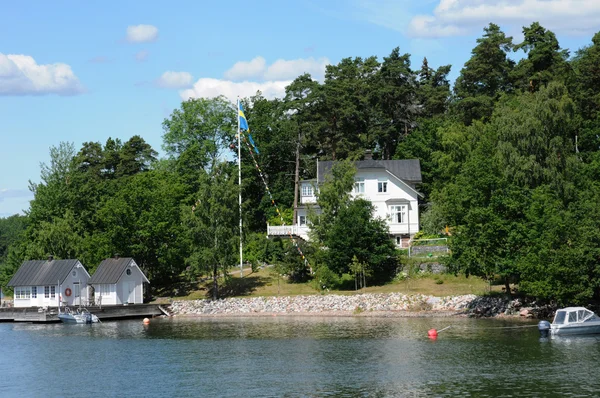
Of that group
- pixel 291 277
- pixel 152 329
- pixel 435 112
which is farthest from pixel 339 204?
pixel 435 112

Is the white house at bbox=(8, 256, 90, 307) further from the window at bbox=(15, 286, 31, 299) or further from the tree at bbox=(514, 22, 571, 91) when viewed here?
the tree at bbox=(514, 22, 571, 91)

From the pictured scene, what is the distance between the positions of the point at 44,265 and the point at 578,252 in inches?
1989

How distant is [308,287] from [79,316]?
21.5 m

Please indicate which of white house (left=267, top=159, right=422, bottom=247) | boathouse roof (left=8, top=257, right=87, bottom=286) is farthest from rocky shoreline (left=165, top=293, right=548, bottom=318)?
white house (left=267, top=159, right=422, bottom=247)

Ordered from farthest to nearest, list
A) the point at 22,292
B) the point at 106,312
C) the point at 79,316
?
1. the point at 22,292
2. the point at 106,312
3. the point at 79,316

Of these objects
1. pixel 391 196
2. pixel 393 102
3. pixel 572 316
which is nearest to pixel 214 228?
pixel 391 196

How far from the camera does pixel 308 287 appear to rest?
74125 millimetres

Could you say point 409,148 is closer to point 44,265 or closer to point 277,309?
point 277,309

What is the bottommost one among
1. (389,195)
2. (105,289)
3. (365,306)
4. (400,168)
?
(365,306)

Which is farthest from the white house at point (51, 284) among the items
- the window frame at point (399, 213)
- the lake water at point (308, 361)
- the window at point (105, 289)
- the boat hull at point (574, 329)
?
the boat hull at point (574, 329)

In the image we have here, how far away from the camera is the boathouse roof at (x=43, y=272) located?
7425cm

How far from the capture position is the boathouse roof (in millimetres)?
74250

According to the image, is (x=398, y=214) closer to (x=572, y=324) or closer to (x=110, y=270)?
(x=110, y=270)

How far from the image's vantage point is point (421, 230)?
86.0m
